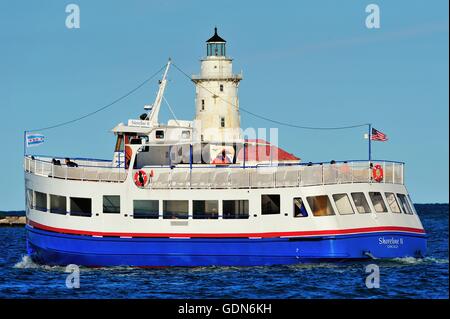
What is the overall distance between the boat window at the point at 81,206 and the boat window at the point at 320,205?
9806mm

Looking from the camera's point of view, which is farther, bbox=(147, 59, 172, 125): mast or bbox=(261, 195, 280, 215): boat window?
bbox=(147, 59, 172, 125): mast

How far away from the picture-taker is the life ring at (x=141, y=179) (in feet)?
152

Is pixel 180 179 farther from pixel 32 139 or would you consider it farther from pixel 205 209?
pixel 32 139

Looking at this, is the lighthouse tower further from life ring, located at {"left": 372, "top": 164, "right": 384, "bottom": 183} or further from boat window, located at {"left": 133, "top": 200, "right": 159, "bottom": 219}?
life ring, located at {"left": 372, "top": 164, "right": 384, "bottom": 183}

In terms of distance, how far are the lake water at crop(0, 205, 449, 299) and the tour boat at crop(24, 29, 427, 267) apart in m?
0.66

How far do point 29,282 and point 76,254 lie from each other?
14.0 ft

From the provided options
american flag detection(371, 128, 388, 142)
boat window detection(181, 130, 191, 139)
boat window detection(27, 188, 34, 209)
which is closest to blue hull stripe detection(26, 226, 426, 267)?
boat window detection(27, 188, 34, 209)

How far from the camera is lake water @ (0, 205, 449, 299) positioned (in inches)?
1499

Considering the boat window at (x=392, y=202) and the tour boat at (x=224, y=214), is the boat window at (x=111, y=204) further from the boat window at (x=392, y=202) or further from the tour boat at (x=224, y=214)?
the boat window at (x=392, y=202)

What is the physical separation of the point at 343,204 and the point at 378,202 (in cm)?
158

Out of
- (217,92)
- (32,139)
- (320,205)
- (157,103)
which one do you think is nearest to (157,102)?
(157,103)

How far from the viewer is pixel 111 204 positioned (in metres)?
46.3
